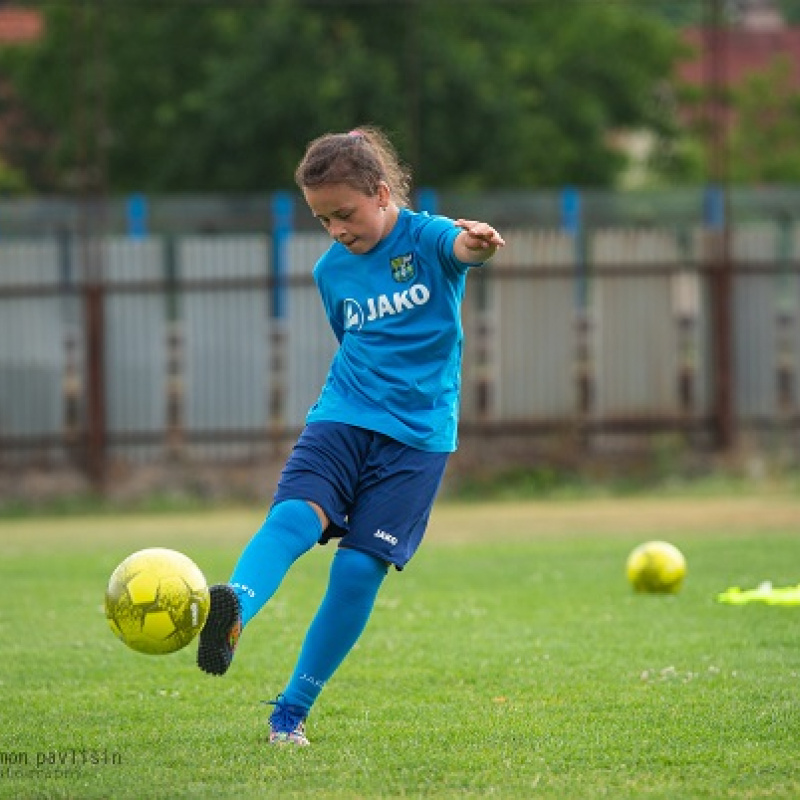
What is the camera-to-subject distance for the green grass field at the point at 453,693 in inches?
215

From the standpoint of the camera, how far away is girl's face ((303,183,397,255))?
6.14 meters

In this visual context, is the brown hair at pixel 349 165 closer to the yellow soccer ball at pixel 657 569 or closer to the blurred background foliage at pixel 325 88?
the yellow soccer ball at pixel 657 569

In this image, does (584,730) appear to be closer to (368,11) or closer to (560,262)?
(560,262)

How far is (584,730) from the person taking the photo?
6.19 m

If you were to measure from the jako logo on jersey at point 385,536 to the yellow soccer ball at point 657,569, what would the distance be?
4375mm

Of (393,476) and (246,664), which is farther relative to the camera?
(246,664)

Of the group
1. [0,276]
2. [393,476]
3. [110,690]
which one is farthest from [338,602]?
[0,276]

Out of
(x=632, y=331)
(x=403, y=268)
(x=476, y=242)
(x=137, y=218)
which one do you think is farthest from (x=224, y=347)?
(x=476, y=242)

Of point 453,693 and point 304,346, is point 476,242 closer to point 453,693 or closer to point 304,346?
point 453,693

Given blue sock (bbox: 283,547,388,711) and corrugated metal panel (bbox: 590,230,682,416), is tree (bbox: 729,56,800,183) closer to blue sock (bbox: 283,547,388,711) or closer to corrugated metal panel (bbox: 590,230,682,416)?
corrugated metal panel (bbox: 590,230,682,416)

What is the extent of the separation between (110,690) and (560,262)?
12.2 meters

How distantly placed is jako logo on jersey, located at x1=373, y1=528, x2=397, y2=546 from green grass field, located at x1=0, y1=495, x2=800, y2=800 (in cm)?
66

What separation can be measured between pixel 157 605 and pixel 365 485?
0.96m

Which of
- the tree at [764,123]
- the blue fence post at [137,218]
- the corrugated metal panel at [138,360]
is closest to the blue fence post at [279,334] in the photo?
the corrugated metal panel at [138,360]
